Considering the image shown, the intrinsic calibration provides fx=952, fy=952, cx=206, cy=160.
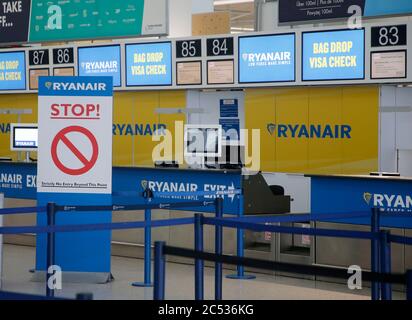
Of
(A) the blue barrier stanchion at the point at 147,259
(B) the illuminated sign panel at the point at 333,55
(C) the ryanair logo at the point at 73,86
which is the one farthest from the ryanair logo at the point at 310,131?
(C) the ryanair logo at the point at 73,86

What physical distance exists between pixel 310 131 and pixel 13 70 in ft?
17.5

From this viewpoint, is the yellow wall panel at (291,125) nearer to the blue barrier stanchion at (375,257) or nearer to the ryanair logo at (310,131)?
the ryanair logo at (310,131)

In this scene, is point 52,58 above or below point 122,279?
above

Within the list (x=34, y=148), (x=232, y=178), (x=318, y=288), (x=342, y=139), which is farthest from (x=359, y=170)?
(x=34, y=148)

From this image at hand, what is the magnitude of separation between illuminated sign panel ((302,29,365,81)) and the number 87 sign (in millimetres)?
3683

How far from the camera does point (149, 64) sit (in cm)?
1349

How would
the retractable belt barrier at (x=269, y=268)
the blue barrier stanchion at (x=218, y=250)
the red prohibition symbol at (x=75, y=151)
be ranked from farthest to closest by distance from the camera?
the red prohibition symbol at (x=75, y=151) → the blue barrier stanchion at (x=218, y=250) → the retractable belt barrier at (x=269, y=268)

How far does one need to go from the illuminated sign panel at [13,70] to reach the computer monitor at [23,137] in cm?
207

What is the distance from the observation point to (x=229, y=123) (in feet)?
46.3

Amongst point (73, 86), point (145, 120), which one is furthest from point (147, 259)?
point (145, 120)

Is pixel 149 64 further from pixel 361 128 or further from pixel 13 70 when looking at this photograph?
pixel 361 128

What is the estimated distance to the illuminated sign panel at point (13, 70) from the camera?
→ 49.9 feet
